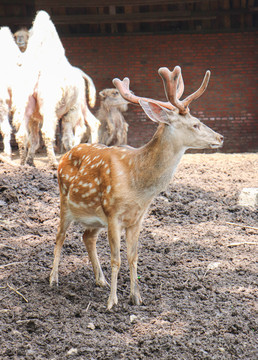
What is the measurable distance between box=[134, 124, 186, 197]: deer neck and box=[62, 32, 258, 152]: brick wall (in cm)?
1047

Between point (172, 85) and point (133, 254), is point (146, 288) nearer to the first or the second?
point (133, 254)

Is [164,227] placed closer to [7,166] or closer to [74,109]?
[7,166]

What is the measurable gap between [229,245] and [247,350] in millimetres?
2184

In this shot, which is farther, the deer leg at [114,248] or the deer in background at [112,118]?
the deer in background at [112,118]

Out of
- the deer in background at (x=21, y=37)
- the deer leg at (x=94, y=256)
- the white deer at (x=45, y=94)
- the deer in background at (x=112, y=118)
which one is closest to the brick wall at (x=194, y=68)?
the deer in background at (x=112, y=118)

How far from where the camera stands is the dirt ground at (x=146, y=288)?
3.33m

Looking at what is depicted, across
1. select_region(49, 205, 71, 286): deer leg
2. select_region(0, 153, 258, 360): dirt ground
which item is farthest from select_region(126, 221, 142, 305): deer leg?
select_region(49, 205, 71, 286): deer leg

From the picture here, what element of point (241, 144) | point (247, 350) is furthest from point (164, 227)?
point (241, 144)

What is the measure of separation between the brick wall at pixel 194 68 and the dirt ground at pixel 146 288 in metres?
7.37

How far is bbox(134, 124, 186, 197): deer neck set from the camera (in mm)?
3725

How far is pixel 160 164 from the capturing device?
147 inches

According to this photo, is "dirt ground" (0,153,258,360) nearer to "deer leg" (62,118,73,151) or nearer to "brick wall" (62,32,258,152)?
"deer leg" (62,118,73,151)

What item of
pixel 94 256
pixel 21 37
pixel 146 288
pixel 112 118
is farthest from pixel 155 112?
pixel 21 37

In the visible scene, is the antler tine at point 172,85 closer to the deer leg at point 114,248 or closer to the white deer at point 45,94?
the deer leg at point 114,248
